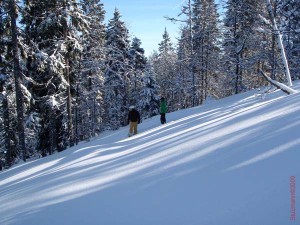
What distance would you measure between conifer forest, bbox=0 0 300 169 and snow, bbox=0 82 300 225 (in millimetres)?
5355

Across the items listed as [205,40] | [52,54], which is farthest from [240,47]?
[52,54]

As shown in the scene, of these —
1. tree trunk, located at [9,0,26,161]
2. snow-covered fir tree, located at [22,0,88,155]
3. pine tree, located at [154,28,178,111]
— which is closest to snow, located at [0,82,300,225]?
tree trunk, located at [9,0,26,161]

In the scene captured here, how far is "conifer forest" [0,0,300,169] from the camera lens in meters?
16.8

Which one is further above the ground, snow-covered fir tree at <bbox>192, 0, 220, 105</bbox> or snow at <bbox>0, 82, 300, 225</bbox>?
snow-covered fir tree at <bbox>192, 0, 220, 105</bbox>

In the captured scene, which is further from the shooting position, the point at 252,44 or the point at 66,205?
the point at 252,44

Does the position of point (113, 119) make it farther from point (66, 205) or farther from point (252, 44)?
point (66, 205)

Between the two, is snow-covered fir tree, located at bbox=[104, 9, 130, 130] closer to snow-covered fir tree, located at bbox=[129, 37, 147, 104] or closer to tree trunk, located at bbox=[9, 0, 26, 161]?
snow-covered fir tree, located at bbox=[129, 37, 147, 104]

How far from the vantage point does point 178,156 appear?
629 cm

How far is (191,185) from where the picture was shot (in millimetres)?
4969

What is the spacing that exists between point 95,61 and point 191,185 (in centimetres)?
2600

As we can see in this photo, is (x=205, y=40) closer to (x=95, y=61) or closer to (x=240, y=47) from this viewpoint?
(x=240, y=47)

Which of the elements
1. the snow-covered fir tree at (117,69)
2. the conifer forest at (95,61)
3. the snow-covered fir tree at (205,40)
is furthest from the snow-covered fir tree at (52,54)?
the snow-covered fir tree at (205,40)

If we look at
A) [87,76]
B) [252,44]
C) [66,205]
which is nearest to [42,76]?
[87,76]

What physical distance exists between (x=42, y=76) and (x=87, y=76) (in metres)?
9.78
